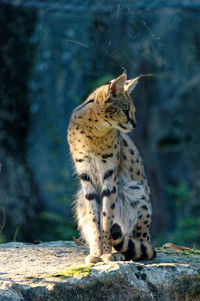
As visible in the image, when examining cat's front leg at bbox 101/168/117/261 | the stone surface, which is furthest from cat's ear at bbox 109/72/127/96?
the stone surface

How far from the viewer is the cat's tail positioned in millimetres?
5018

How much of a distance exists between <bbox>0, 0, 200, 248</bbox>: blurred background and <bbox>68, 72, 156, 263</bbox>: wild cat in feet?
9.66

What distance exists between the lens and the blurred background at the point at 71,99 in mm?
9977

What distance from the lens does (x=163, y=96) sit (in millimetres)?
13406

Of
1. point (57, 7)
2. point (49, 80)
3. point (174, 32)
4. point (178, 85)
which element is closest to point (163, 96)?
point (178, 85)

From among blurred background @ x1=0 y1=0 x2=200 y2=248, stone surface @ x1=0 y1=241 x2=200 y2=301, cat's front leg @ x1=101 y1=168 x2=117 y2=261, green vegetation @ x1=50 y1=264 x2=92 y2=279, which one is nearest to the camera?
stone surface @ x1=0 y1=241 x2=200 y2=301

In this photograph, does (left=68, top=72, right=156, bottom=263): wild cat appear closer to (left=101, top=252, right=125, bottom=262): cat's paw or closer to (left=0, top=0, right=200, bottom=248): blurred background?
(left=101, top=252, right=125, bottom=262): cat's paw

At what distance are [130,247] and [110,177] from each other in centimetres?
79

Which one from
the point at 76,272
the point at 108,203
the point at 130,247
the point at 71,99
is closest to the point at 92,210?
the point at 108,203

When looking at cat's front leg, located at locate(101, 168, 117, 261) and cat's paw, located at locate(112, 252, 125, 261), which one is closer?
cat's paw, located at locate(112, 252, 125, 261)

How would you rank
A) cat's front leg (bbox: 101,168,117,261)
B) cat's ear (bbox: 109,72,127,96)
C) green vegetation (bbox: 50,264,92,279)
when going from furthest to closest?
cat's front leg (bbox: 101,168,117,261)
cat's ear (bbox: 109,72,127,96)
green vegetation (bbox: 50,264,92,279)

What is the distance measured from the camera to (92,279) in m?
4.21

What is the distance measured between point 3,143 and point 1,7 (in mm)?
2679

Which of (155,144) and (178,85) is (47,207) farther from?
(178,85)
